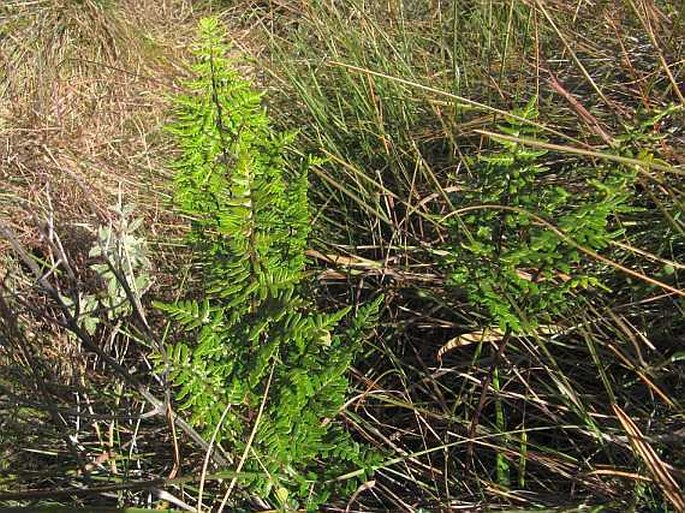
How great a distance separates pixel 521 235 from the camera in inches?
42.1

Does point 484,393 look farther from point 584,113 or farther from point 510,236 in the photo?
point 584,113

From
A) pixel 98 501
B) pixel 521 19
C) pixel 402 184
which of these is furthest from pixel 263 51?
pixel 98 501

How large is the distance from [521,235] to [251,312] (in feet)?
1.27

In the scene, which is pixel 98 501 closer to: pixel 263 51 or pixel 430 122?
pixel 430 122

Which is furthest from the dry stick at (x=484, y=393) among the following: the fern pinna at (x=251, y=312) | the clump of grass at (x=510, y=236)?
the fern pinna at (x=251, y=312)

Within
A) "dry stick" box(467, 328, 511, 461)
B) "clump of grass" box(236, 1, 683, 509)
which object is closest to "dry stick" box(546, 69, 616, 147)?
"clump of grass" box(236, 1, 683, 509)

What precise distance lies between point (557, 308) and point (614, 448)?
0.28 metres

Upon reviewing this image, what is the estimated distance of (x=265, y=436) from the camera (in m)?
1.04

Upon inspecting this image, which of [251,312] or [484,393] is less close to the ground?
[251,312]

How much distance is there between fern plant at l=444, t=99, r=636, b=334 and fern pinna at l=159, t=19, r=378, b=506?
175mm

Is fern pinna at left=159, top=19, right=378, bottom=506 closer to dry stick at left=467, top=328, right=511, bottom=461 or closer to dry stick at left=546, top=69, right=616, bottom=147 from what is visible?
dry stick at left=467, top=328, right=511, bottom=461

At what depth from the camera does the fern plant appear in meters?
1.00

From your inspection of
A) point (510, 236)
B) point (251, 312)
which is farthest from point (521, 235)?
point (251, 312)

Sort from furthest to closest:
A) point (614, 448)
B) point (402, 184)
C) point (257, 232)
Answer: point (402, 184), point (614, 448), point (257, 232)
